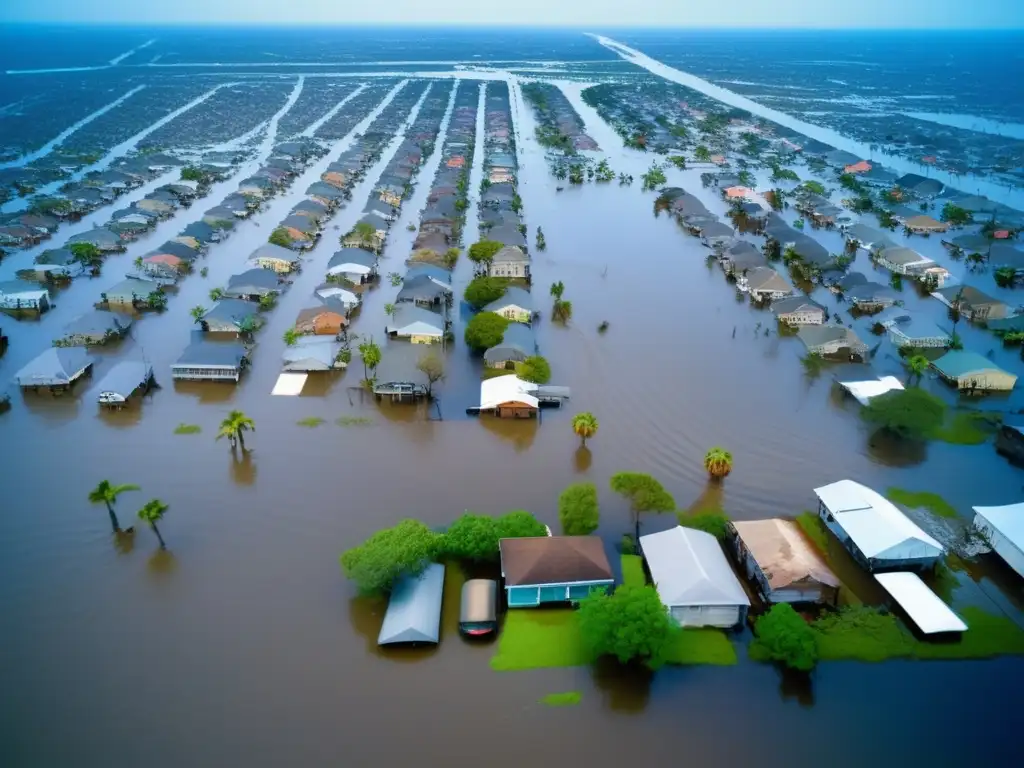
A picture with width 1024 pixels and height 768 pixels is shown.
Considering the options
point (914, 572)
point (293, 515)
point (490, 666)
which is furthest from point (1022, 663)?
point (293, 515)

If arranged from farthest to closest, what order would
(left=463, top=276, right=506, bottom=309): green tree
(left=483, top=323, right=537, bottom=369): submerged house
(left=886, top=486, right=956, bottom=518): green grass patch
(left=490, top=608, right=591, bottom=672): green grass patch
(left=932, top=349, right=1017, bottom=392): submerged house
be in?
(left=463, top=276, right=506, bottom=309): green tree < (left=483, top=323, right=537, bottom=369): submerged house < (left=932, top=349, right=1017, bottom=392): submerged house < (left=886, top=486, right=956, bottom=518): green grass patch < (left=490, top=608, right=591, bottom=672): green grass patch

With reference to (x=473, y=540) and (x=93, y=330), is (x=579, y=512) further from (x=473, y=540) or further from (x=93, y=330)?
(x=93, y=330)

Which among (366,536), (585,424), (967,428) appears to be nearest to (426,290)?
(585,424)

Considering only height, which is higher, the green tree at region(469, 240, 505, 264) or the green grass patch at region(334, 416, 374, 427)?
the green tree at region(469, 240, 505, 264)

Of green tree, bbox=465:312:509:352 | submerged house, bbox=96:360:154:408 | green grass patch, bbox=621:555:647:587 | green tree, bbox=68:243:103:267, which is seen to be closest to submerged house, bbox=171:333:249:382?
submerged house, bbox=96:360:154:408

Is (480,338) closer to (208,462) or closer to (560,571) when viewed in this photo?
(208,462)

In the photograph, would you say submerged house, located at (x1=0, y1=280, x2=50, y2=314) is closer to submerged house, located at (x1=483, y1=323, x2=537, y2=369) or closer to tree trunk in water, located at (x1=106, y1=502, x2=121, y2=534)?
tree trunk in water, located at (x1=106, y1=502, x2=121, y2=534)

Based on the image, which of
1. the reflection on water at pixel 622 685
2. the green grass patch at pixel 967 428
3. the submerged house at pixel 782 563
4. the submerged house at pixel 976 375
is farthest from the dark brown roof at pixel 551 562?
the submerged house at pixel 976 375
